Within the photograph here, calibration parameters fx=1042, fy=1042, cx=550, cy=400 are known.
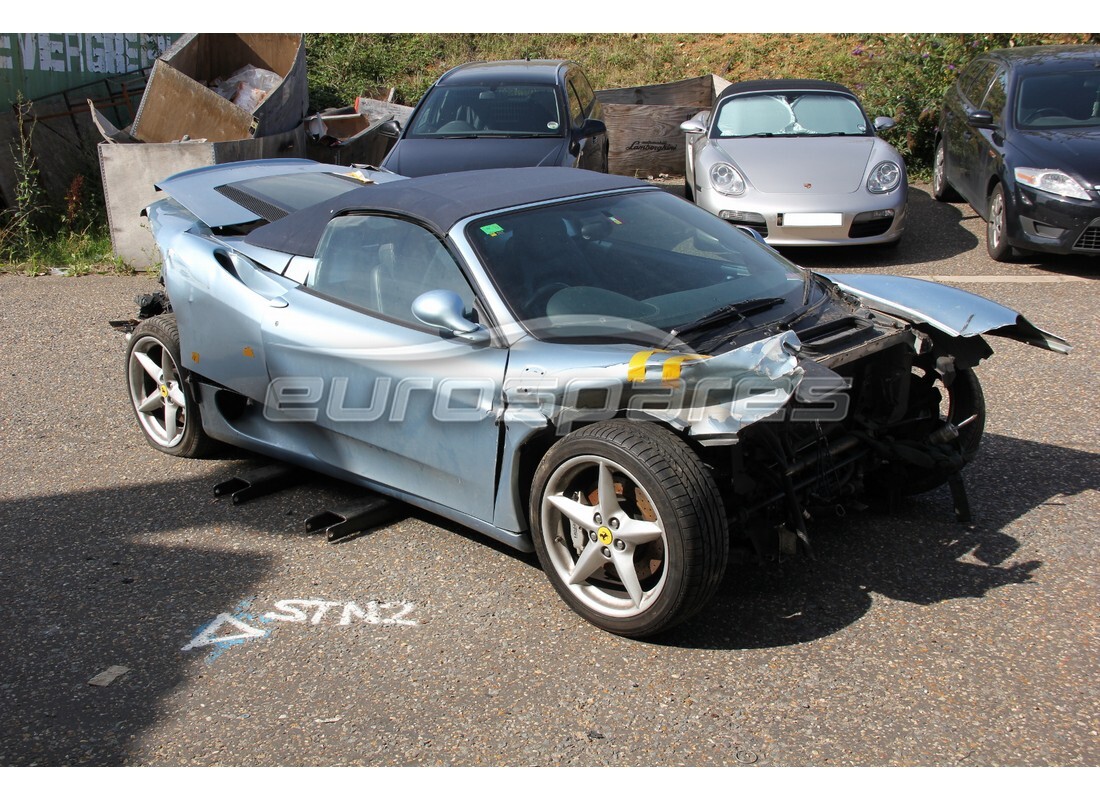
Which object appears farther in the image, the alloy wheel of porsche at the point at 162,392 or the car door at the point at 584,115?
the car door at the point at 584,115

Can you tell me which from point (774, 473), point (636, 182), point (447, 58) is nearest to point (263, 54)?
point (447, 58)

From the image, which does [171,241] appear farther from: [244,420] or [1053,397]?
[1053,397]

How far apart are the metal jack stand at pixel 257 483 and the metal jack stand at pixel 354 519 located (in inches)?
20.6

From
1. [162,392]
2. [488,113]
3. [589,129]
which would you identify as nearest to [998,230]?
[589,129]

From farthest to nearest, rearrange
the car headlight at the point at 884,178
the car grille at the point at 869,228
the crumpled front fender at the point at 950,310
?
1. the car headlight at the point at 884,178
2. the car grille at the point at 869,228
3. the crumpled front fender at the point at 950,310

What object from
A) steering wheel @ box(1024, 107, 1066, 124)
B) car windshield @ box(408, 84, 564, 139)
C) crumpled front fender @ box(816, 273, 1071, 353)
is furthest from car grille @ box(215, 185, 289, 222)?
steering wheel @ box(1024, 107, 1066, 124)

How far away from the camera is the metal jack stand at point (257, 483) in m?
4.94

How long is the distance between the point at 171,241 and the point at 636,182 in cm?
235

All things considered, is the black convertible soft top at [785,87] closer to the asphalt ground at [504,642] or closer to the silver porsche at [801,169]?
the silver porsche at [801,169]

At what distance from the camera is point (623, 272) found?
4.16 m

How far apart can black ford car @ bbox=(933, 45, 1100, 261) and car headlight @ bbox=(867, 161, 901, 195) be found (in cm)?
87

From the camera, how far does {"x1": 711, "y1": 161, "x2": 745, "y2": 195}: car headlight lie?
358 inches

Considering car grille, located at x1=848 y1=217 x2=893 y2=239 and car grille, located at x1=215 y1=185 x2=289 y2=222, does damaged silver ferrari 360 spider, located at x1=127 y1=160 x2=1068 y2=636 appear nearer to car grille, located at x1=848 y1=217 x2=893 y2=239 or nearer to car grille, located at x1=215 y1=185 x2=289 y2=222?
car grille, located at x1=215 y1=185 x2=289 y2=222

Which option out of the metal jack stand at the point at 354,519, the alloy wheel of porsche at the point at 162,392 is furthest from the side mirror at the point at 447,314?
the alloy wheel of porsche at the point at 162,392
